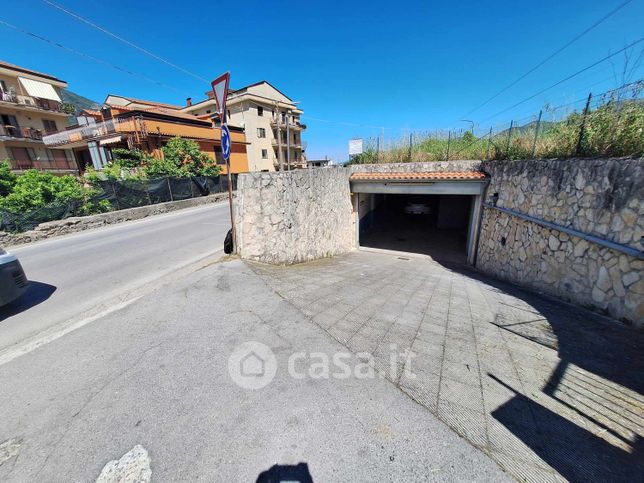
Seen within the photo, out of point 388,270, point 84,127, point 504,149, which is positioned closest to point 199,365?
point 388,270

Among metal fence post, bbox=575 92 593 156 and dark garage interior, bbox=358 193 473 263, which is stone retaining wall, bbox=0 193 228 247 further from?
metal fence post, bbox=575 92 593 156

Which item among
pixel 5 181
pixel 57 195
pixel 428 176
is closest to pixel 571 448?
pixel 428 176

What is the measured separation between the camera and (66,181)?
39.9ft

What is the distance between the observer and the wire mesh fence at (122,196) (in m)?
9.60

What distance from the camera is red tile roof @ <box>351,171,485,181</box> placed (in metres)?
8.67

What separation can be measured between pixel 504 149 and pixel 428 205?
913cm

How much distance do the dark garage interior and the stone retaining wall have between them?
11932mm

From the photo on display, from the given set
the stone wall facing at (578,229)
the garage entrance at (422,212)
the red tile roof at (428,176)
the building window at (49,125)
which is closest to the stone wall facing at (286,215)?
the red tile roof at (428,176)

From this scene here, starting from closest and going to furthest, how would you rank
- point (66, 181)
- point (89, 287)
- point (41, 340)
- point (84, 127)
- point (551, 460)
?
point (551, 460) < point (41, 340) < point (89, 287) < point (66, 181) < point (84, 127)

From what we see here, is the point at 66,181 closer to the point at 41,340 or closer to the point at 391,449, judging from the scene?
the point at 41,340

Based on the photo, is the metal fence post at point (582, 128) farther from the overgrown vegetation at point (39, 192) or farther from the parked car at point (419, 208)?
the overgrown vegetation at point (39, 192)

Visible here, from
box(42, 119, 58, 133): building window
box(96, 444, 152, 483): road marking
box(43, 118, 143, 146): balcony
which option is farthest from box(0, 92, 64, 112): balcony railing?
box(96, 444, 152, 483): road marking

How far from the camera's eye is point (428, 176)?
932 cm

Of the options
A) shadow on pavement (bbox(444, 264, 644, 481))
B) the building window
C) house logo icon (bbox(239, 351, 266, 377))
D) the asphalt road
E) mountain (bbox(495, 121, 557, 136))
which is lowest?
shadow on pavement (bbox(444, 264, 644, 481))
